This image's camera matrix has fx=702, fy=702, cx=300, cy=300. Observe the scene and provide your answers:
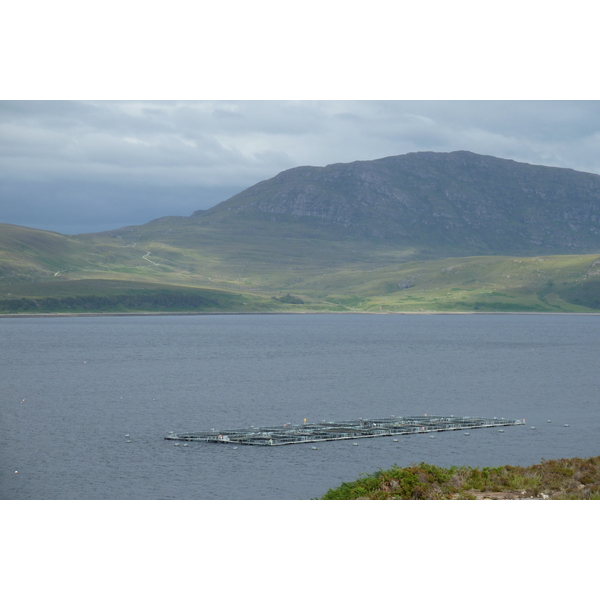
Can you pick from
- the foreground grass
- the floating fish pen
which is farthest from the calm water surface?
the foreground grass

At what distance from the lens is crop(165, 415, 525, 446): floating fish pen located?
82.2m

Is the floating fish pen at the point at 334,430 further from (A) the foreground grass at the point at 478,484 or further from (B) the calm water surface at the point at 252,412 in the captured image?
(A) the foreground grass at the point at 478,484

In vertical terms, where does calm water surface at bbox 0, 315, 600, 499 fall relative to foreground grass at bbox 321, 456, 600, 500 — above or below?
below

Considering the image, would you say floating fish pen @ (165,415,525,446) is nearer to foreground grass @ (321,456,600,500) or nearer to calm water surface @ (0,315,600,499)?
calm water surface @ (0,315,600,499)

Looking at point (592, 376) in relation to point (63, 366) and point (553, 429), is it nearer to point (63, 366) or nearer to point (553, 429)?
point (553, 429)

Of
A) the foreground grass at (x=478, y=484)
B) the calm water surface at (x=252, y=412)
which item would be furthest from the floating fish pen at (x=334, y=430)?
the foreground grass at (x=478, y=484)

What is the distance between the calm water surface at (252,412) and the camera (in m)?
65.8

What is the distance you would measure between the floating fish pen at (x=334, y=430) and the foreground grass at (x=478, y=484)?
32325 millimetres

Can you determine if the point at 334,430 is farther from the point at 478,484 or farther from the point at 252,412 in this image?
the point at 478,484

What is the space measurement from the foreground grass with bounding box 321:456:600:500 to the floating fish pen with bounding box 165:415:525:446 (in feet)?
106

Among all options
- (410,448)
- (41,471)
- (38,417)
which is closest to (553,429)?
(410,448)

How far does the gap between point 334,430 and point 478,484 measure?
42757mm

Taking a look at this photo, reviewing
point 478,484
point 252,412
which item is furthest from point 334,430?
point 478,484
